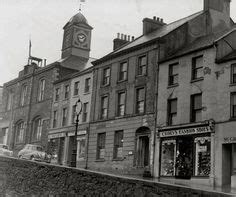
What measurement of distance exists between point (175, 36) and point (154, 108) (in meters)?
6.22

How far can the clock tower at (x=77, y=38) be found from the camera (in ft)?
173

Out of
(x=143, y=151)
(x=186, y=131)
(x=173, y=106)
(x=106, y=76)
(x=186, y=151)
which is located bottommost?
(x=186, y=151)

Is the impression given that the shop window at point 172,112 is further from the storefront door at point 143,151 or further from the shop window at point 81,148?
the shop window at point 81,148

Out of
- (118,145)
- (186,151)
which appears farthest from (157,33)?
(186,151)

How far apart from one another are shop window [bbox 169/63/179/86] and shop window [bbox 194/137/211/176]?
5.18 meters

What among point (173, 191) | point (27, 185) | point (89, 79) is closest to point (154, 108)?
point (89, 79)

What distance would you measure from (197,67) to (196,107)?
9.16 ft

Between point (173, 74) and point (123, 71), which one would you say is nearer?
point (173, 74)

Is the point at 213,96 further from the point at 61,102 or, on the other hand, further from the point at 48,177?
the point at 61,102

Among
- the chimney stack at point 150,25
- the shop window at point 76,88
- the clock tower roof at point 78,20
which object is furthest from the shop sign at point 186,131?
the clock tower roof at point 78,20

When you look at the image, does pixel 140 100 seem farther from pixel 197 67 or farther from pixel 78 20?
pixel 78 20

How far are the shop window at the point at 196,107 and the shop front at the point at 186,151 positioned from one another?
76cm

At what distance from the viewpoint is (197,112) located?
96.7ft

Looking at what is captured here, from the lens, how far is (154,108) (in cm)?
3259
